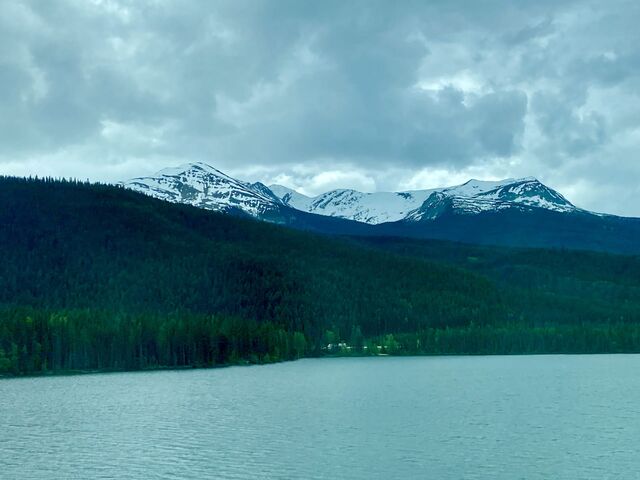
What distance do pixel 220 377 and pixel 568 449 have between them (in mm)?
106803

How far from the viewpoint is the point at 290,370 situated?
655 feet

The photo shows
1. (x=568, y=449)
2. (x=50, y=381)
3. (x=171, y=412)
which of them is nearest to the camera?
(x=568, y=449)

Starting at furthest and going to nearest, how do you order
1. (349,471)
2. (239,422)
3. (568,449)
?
(239,422) < (568,449) < (349,471)

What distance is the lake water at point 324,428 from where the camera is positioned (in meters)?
74.3

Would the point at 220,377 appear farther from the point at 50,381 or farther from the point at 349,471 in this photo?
the point at 349,471

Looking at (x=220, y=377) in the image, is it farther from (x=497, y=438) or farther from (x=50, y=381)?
(x=497, y=438)

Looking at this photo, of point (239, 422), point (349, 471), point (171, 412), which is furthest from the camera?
point (171, 412)

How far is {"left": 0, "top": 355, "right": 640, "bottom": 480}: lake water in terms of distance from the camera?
244 ft

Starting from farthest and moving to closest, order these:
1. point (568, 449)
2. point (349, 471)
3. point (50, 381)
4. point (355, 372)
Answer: point (355, 372) < point (50, 381) < point (568, 449) < point (349, 471)

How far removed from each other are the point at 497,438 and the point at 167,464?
116 feet

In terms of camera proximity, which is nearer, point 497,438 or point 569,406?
point 497,438

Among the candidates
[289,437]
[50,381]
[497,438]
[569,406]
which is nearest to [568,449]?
[497,438]

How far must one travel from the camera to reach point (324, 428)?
9856 cm

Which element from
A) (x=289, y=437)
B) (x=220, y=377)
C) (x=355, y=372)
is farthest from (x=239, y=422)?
(x=355, y=372)
